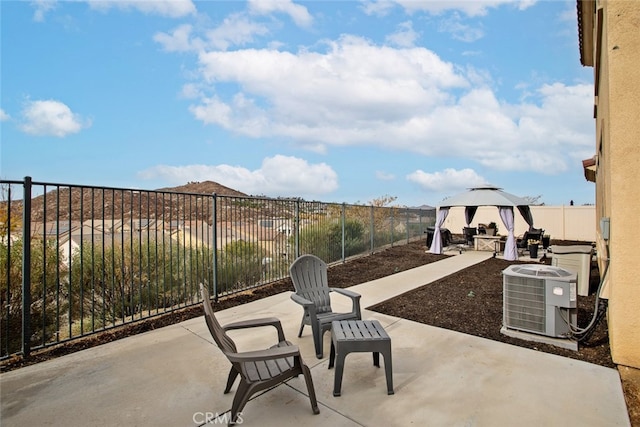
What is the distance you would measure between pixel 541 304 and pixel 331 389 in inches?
106

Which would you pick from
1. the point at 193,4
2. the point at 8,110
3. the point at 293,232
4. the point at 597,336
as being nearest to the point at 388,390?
the point at 597,336

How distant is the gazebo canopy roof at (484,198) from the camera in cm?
1120

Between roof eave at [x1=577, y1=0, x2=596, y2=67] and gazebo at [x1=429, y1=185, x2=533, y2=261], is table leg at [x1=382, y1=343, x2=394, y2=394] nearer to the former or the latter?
roof eave at [x1=577, y1=0, x2=596, y2=67]

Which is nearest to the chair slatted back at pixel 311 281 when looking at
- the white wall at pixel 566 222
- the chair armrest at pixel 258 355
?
the chair armrest at pixel 258 355

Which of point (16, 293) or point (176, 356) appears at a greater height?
point (16, 293)

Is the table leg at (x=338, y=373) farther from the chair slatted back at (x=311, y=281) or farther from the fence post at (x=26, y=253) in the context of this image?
the fence post at (x=26, y=253)

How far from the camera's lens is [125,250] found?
16.3 feet

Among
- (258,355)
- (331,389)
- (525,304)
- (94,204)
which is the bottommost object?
(331,389)

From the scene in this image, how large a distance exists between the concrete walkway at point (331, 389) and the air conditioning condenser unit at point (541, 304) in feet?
1.28

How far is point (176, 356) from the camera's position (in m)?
3.27

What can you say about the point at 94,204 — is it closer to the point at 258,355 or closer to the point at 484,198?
the point at 258,355

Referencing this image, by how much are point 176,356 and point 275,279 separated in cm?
363

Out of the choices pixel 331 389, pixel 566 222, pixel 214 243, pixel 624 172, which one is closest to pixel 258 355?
pixel 331 389

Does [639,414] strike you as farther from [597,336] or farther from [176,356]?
[176,356]
